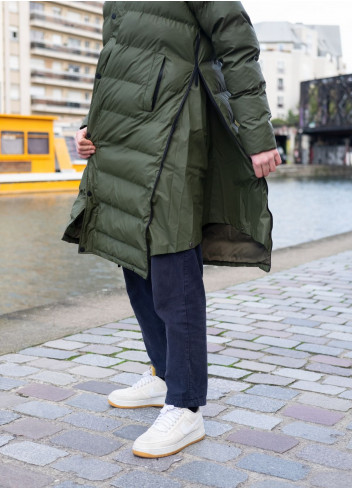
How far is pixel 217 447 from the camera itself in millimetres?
2480

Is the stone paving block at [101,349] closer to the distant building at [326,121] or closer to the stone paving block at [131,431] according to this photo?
the stone paving block at [131,431]

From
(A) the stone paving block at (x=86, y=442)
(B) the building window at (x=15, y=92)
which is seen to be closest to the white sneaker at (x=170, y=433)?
(A) the stone paving block at (x=86, y=442)

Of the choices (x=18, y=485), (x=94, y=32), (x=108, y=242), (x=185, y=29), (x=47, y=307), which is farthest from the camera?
(x=94, y=32)

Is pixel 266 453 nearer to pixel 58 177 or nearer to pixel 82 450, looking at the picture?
Answer: pixel 82 450

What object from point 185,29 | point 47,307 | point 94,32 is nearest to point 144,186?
point 185,29

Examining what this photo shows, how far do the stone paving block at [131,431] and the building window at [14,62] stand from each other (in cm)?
7140

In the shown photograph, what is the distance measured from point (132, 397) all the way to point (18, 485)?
2.60 feet

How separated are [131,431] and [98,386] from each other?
54cm

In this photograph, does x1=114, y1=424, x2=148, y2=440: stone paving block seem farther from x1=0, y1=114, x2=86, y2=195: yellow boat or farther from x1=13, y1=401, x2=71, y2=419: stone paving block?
x1=0, y1=114, x2=86, y2=195: yellow boat

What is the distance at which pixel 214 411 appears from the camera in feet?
9.35

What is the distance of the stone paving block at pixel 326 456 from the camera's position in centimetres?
233

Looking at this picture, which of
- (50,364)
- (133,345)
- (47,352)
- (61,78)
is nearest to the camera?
(50,364)

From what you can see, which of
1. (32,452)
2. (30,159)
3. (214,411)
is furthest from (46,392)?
(30,159)

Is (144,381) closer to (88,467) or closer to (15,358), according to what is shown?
(88,467)
